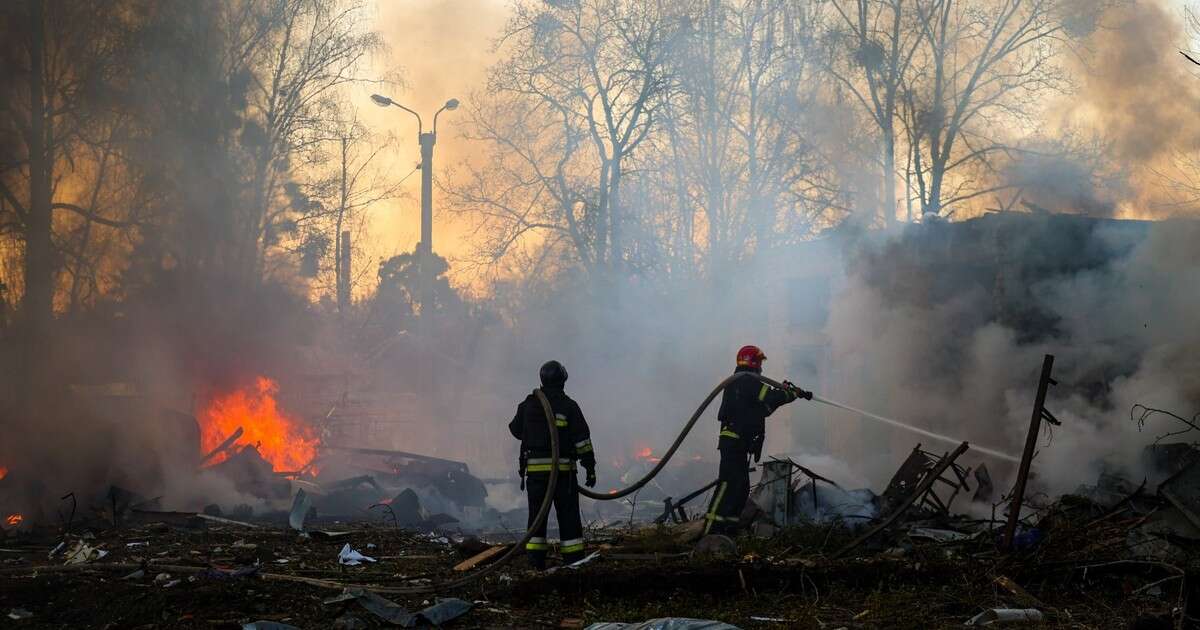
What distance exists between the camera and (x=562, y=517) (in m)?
8.49

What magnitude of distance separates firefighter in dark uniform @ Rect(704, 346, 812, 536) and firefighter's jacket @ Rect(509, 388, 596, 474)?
48.9 inches

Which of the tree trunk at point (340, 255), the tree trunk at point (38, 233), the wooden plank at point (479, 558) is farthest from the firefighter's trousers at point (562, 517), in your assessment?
the tree trunk at point (340, 255)

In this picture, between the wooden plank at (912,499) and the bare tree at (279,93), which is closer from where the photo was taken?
the wooden plank at (912,499)

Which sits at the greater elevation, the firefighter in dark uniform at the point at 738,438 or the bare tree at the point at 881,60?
the bare tree at the point at 881,60

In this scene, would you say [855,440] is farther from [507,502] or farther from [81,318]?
[81,318]

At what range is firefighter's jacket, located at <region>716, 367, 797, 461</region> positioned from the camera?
9305 millimetres

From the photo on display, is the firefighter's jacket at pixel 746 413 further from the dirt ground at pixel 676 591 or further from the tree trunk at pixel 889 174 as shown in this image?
the tree trunk at pixel 889 174

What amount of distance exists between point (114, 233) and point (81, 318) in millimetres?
1432

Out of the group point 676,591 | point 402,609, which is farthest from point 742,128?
point 402,609

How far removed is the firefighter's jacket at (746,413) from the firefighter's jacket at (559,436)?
1.39 meters

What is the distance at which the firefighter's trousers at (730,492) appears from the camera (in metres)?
8.97

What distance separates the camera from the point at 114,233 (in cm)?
1577

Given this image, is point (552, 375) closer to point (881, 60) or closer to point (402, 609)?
point (402, 609)

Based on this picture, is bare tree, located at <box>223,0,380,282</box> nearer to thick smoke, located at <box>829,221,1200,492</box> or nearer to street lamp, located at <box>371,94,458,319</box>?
street lamp, located at <box>371,94,458,319</box>
